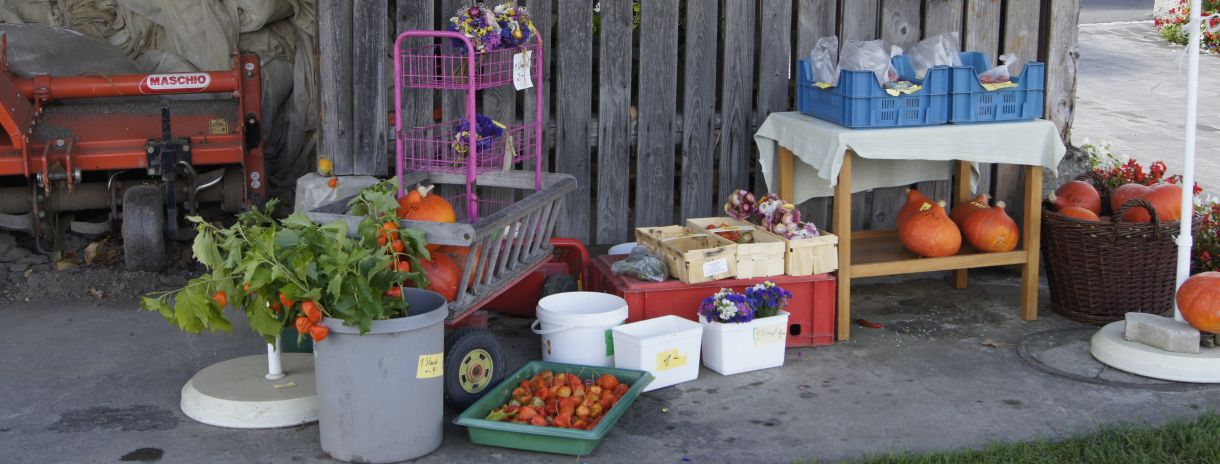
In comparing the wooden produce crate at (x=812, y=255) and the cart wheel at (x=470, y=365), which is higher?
the wooden produce crate at (x=812, y=255)

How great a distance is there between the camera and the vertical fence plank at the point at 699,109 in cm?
707

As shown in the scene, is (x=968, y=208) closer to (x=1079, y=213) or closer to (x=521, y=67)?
(x=1079, y=213)

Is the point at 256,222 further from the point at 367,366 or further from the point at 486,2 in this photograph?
the point at 486,2

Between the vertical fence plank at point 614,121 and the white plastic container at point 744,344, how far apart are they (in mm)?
1512

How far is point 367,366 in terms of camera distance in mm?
4512

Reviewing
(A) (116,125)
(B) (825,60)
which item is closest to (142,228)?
(A) (116,125)

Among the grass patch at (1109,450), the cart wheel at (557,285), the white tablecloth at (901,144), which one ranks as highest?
the white tablecloth at (901,144)

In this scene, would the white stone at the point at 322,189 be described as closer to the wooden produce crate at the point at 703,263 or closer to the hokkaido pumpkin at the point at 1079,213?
the wooden produce crate at the point at 703,263

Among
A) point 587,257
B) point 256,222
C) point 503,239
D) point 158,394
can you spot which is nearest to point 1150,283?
point 587,257

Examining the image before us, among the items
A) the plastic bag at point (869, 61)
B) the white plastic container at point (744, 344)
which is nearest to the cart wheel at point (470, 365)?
the white plastic container at point (744, 344)

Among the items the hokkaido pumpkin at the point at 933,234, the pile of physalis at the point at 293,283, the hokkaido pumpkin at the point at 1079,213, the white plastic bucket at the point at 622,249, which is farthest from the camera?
the white plastic bucket at the point at 622,249

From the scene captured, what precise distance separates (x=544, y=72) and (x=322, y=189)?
4.60 ft

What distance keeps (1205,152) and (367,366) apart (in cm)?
892

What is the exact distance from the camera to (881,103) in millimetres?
6164
